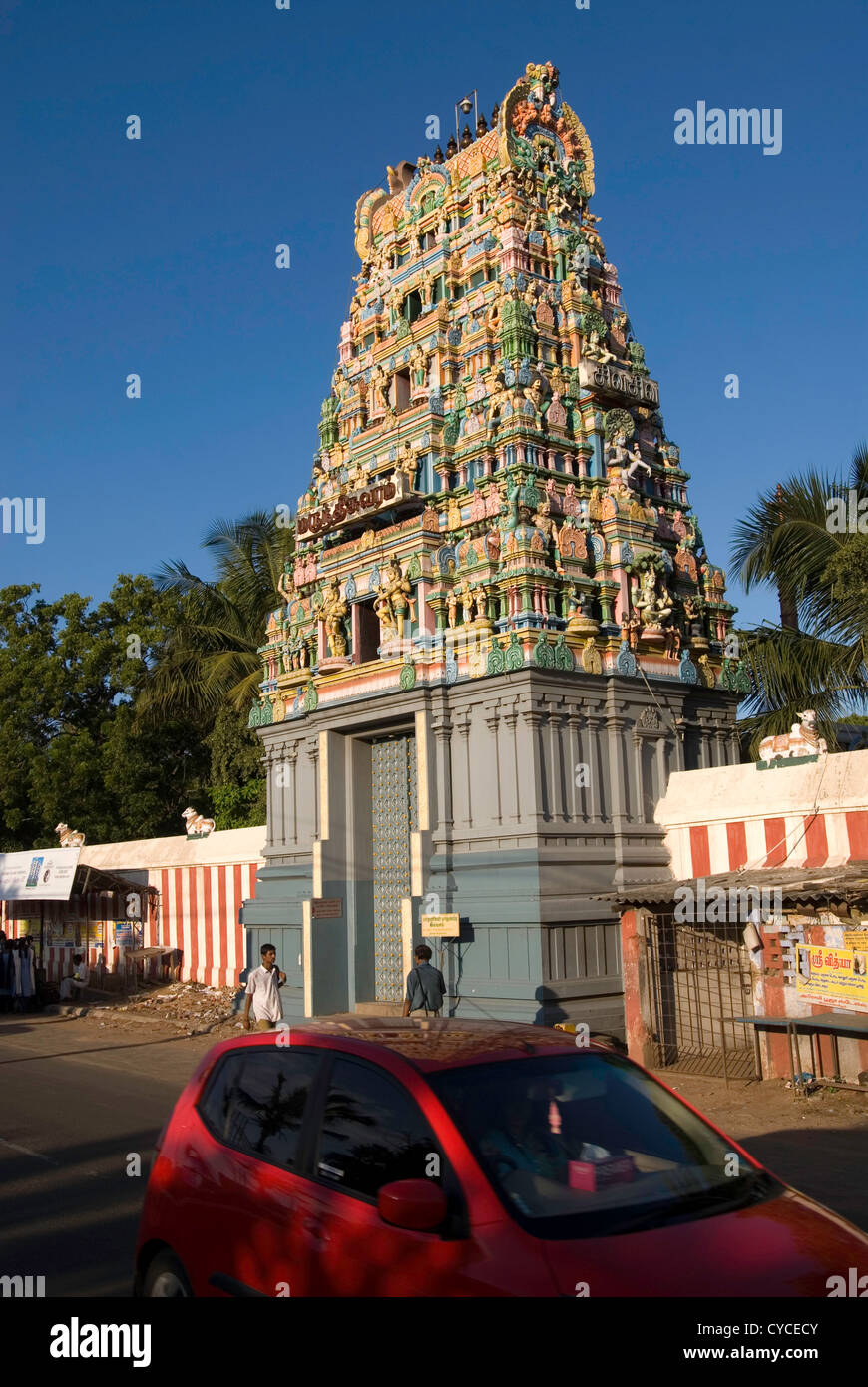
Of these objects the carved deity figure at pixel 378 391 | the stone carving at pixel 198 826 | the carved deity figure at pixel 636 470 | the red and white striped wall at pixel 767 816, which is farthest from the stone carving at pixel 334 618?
the stone carving at pixel 198 826

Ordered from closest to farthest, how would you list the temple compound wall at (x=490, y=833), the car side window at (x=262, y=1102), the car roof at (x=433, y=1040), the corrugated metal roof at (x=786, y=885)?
the car roof at (x=433, y=1040) < the car side window at (x=262, y=1102) < the corrugated metal roof at (x=786, y=885) < the temple compound wall at (x=490, y=833)

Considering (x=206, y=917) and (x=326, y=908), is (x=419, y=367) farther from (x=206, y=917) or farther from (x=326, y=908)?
(x=206, y=917)

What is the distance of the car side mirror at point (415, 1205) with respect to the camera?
3699 millimetres

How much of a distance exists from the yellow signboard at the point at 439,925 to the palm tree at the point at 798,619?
6.92m

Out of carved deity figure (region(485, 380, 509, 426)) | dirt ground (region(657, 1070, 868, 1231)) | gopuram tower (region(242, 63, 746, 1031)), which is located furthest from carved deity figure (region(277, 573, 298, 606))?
dirt ground (region(657, 1070, 868, 1231))

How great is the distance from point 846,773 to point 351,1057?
441 inches

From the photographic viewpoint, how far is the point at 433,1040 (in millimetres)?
4727

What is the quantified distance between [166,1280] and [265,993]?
7.98 meters

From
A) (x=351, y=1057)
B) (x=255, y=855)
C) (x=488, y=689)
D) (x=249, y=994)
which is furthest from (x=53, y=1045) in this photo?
(x=351, y=1057)

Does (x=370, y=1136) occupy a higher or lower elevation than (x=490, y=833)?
lower

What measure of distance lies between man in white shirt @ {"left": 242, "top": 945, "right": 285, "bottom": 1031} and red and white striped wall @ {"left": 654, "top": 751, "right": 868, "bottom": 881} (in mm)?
6496

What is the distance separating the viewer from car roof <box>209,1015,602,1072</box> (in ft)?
14.6

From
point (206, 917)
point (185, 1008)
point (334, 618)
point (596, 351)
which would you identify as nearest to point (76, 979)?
point (206, 917)

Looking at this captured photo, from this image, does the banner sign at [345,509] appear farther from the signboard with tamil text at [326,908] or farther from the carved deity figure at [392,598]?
the signboard with tamil text at [326,908]
